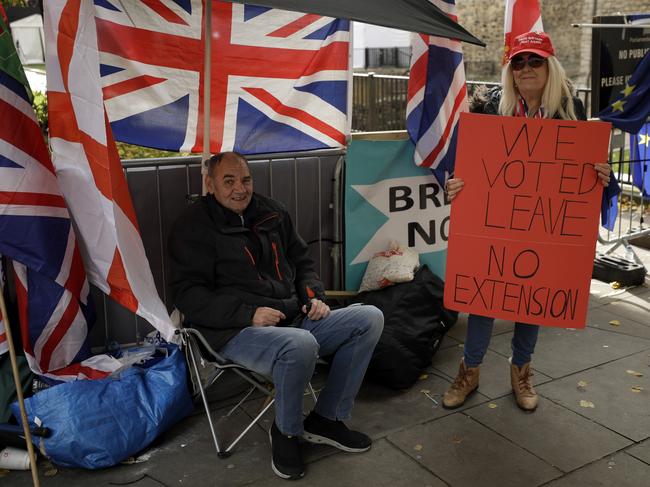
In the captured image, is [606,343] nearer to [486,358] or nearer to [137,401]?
[486,358]

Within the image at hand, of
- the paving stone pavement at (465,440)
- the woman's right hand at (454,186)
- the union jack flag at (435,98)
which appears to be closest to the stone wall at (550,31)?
the union jack flag at (435,98)

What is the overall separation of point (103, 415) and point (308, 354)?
1071mm

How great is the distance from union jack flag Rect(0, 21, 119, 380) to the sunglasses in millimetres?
2442

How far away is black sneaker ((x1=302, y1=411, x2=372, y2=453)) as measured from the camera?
3.59 metres

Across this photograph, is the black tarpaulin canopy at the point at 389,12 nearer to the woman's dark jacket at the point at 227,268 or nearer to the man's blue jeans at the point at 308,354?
the woman's dark jacket at the point at 227,268

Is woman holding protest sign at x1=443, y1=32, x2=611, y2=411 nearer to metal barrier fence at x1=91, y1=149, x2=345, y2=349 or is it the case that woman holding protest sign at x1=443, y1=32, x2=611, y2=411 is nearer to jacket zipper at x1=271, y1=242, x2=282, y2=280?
jacket zipper at x1=271, y1=242, x2=282, y2=280

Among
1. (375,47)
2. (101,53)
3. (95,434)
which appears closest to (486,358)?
(95,434)

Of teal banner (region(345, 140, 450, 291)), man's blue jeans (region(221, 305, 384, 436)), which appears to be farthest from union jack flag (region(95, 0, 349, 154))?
man's blue jeans (region(221, 305, 384, 436))

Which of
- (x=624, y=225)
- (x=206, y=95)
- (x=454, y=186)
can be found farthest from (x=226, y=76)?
(x=624, y=225)

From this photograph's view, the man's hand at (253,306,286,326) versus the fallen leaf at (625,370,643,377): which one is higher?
the man's hand at (253,306,286,326)

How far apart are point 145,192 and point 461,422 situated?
228cm

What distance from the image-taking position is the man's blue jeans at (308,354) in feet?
10.8

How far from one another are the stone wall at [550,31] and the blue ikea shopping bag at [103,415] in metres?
28.7

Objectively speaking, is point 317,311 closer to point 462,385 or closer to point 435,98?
point 462,385
